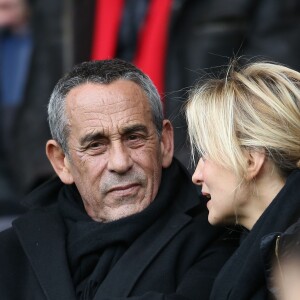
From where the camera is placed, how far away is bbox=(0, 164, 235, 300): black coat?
14.9 ft

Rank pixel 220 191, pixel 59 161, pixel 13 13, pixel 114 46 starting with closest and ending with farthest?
pixel 220 191, pixel 59 161, pixel 114 46, pixel 13 13

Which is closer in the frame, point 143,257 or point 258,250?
point 258,250

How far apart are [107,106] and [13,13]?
1.61m

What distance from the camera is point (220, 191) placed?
4.32 m

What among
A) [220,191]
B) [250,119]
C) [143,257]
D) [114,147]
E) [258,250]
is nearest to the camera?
[258,250]

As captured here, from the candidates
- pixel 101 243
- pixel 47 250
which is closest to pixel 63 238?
pixel 47 250

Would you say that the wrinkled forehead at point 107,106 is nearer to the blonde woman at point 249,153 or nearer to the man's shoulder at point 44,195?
the man's shoulder at point 44,195

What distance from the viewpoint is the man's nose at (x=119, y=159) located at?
4.66 m

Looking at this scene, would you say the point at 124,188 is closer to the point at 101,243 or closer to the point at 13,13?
the point at 101,243

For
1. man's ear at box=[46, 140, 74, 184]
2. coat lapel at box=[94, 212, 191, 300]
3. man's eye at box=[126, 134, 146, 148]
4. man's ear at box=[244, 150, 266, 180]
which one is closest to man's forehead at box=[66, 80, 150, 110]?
man's eye at box=[126, 134, 146, 148]

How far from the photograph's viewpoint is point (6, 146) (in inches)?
247

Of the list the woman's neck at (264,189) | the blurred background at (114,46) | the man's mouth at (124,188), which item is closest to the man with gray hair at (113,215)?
the man's mouth at (124,188)

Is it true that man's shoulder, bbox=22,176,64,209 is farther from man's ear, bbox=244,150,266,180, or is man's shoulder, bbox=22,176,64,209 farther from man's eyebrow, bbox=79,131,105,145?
man's ear, bbox=244,150,266,180

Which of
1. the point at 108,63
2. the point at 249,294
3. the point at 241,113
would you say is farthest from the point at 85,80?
the point at 249,294
